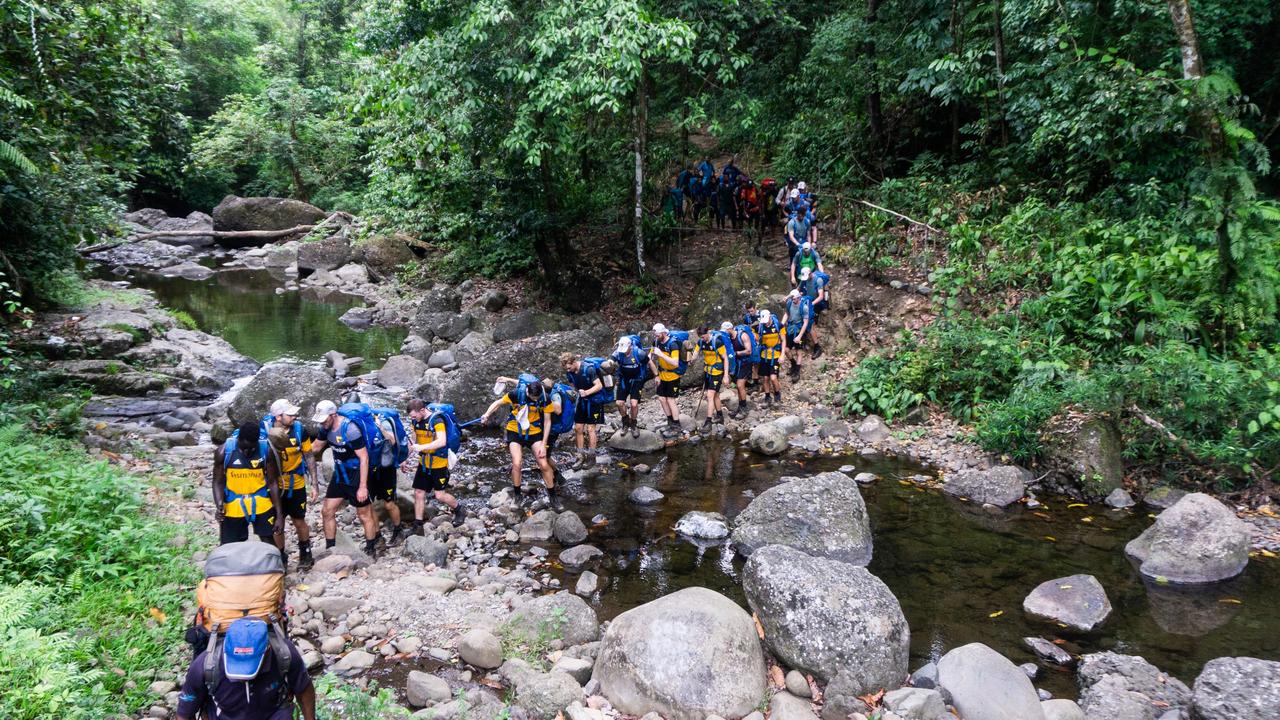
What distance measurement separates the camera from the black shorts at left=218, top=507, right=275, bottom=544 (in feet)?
22.6

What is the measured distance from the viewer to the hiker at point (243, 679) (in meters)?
3.91

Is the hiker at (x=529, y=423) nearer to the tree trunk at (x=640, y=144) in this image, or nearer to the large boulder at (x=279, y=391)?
the large boulder at (x=279, y=391)

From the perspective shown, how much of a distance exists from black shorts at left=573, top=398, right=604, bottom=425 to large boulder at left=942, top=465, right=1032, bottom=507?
518 centimetres

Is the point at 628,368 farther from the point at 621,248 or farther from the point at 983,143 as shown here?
the point at 983,143

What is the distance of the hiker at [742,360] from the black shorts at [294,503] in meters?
7.31

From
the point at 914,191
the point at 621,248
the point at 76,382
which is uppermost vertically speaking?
the point at 914,191

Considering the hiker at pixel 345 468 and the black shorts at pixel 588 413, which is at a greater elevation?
the hiker at pixel 345 468

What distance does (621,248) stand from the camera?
2025cm

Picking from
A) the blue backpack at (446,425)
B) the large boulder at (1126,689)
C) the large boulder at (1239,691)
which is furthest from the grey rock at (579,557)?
the large boulder at (1239,691)

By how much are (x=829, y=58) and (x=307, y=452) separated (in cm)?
1545

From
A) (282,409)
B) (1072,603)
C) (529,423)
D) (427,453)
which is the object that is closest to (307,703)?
(282,409)

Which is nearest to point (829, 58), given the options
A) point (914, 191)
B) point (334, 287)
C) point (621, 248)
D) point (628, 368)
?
point (914, 191)

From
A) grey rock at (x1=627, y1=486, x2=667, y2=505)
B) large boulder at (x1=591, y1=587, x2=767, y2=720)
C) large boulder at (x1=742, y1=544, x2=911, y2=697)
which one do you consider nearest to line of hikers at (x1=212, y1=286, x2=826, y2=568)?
grey rock at (x1=627, y1=486, x2=667, y2=505)

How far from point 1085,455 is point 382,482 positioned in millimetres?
9042
